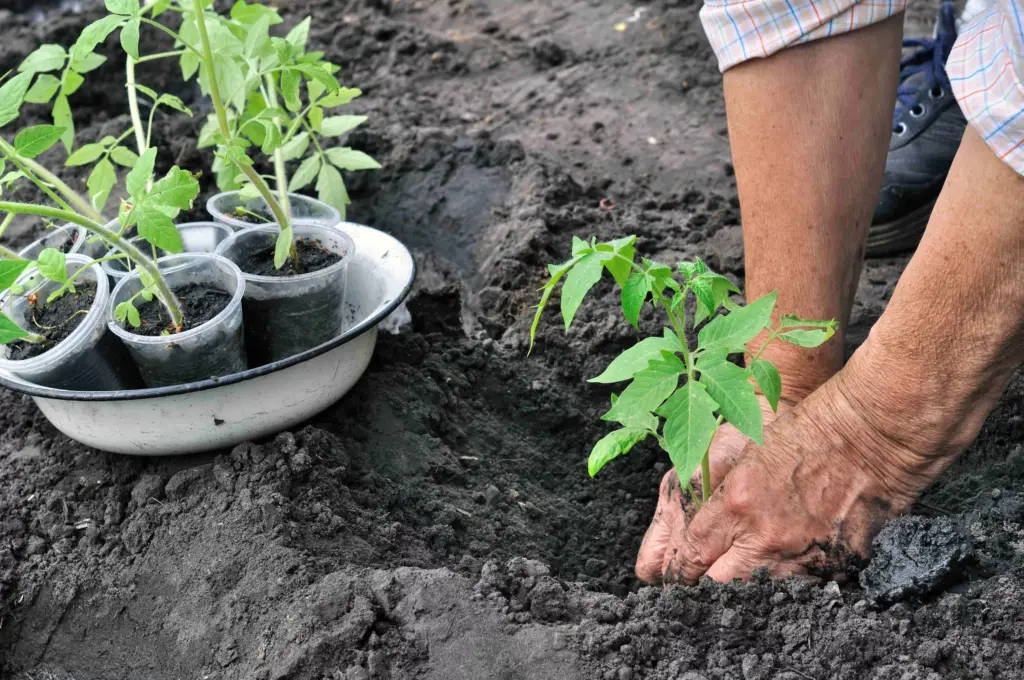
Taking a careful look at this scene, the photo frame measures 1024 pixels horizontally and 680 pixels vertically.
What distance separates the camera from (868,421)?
1713mm

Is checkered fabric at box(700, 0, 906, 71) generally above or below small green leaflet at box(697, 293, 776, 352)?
above

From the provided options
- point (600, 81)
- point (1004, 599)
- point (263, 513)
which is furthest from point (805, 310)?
point (600, 81)

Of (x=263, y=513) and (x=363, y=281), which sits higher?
(x=363, y=281)

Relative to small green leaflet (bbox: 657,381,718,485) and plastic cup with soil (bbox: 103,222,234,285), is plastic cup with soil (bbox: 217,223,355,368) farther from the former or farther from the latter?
small green leaflet (bbox: 657,381,718,485)

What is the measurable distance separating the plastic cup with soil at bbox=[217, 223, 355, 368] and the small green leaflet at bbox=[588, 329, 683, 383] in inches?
32.0

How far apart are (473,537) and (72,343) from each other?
938 millimetres

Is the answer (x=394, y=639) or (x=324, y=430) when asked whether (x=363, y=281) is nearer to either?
(x=324, y=430)

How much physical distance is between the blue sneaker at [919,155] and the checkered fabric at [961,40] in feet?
3.99

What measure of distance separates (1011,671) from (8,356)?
203 cm

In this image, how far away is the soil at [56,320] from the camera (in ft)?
6.34

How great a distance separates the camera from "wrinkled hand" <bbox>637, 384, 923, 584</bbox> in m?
1.74

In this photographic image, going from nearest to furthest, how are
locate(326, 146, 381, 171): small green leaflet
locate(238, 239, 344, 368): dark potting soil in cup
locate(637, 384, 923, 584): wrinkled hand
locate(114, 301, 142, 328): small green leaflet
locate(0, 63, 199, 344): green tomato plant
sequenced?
locate(0, 63, 199, 344): green tomato plant
locate(637, 384, 923, 584): wrinkled hand
locate(114, 301, 142, 328): small green leaflet
locate(238, 239, 344, 368): dark potting soil in cup
locate(326, 146, 381, 171): small green leaflet

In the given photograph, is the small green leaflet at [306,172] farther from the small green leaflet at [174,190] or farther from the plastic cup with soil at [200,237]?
the small green leaflet at [174,190]

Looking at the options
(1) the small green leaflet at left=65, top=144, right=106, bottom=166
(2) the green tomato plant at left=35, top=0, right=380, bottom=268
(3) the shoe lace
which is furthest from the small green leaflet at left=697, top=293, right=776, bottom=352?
(3) the shoe lace
